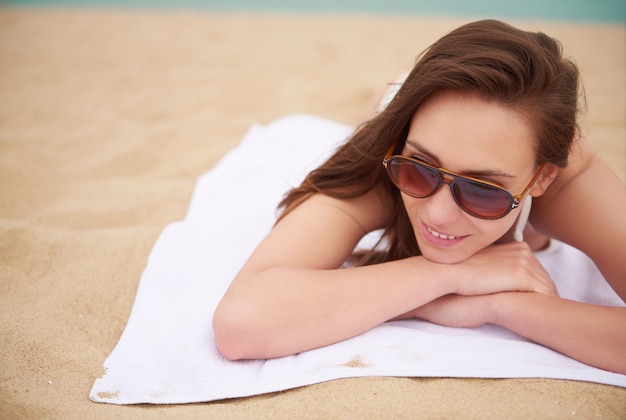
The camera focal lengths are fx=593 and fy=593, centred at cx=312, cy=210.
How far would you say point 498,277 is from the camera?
2359mm

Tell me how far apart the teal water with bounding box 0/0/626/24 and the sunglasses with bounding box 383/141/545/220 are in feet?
27.7

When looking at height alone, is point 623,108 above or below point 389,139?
below

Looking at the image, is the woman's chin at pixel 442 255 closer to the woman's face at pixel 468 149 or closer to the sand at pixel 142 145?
the woman's face at pixel 468 149

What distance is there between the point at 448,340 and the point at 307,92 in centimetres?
359

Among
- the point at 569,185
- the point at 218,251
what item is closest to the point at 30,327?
the point at 218,251

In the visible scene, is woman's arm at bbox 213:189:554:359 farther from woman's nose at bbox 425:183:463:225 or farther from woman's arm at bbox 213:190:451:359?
woman's nose at bbox 425:183:463:225

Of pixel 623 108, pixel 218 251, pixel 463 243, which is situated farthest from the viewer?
pixel 623 108

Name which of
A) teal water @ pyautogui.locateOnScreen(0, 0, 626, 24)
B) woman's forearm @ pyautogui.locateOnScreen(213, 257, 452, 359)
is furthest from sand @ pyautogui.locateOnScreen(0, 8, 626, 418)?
teal water @ pyautogui.locateOnScreen(0, 0, 626, 24)

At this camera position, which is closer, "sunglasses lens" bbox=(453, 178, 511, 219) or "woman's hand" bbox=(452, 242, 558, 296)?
"sunglasses lens" bbox=(453, 178, 511, 219)

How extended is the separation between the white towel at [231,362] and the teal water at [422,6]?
25.6 ft

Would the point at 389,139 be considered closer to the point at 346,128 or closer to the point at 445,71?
the point at 445,71

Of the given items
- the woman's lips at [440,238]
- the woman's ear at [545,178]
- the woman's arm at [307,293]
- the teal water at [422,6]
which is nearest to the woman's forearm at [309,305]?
the woman's arm at [307,293]

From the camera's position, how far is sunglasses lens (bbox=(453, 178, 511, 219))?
2.07 m

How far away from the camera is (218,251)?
2.95 m
